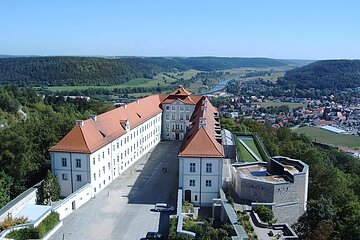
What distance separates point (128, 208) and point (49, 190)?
7.43m

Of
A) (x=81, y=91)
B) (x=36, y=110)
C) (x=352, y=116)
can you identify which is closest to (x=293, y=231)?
(x=36, y=110)

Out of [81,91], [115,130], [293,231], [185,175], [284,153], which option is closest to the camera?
[293,231]

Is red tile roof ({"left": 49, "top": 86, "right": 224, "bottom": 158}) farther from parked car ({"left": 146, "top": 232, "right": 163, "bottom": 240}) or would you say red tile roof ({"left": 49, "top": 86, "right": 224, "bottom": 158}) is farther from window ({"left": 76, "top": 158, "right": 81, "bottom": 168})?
parked car ({"left": 146, "top": 232, "right": 163, "bottom": 240})

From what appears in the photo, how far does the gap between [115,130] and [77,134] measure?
702cm

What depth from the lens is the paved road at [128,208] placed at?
30.7 metres

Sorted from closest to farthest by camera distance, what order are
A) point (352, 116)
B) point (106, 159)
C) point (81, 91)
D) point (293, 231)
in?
1. point (293, 231)
2. point (106, 159)
3. point (81, 91)
4. point (352, 116)

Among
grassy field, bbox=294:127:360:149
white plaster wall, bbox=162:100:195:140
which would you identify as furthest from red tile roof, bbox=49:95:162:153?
grassy field, bbox=294:127:360:149

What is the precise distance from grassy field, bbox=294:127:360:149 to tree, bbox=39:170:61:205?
99324 millimetres

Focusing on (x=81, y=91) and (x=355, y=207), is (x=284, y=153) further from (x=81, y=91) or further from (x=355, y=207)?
(x=81, y=91)

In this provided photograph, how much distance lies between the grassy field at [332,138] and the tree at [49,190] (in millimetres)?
99324

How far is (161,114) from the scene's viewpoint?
64812mm

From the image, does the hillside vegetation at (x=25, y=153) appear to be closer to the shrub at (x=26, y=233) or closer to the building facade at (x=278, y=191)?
the shrub at (x=26, y=233)

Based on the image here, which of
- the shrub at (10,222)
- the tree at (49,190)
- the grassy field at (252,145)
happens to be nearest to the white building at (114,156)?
the tree at (49,190)

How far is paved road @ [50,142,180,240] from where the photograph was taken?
30.7m
